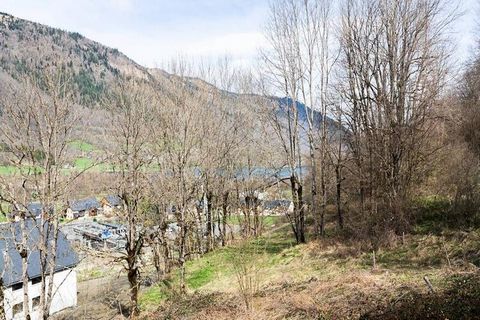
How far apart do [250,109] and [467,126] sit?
13283 millimetres

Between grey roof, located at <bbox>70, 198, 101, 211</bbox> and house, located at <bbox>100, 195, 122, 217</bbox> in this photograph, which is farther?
house, located at <bbox>100, 195, 122, 217</bbox>

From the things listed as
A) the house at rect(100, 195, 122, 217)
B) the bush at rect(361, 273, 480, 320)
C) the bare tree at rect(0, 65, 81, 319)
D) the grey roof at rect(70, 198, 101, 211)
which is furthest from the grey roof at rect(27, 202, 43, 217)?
the bush at rect(361, 273, 480, 320)

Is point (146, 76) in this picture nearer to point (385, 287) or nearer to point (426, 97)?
point (426, 97)

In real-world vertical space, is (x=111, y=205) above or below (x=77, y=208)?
above

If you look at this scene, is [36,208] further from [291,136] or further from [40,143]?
[291,136]

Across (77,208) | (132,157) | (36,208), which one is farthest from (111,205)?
(77,208)

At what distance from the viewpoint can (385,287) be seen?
31.0 feet

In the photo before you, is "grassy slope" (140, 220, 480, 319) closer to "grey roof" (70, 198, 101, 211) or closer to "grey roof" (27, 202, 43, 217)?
"grey roof" (70, 198, 101, 211)

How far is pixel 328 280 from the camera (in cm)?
1138

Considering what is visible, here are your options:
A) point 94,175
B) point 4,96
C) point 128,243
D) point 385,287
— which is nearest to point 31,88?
point 4,96

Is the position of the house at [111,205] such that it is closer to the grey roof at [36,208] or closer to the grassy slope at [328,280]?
the grassy slope at [328,280]

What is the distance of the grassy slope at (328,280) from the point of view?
9.05 meters

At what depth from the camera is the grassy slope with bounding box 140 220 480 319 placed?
9.05m

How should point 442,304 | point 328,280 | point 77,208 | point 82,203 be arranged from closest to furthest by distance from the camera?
point 442,304
point 328,280
point 82,203
point 77,208
